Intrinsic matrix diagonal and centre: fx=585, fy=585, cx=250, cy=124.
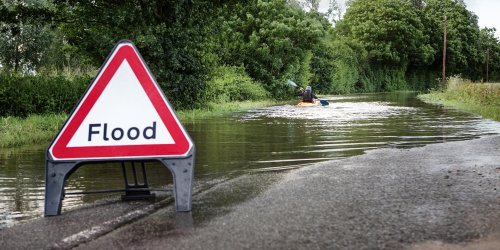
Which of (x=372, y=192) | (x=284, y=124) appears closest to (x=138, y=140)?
(x=372, y=192)

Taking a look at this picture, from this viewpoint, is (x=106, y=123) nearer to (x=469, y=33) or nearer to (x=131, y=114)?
(x=131, y=114)

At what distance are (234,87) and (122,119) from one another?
28301 millimetres

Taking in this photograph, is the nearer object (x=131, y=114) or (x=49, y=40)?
(x=131, y=114)

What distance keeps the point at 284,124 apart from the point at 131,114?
1230 cm

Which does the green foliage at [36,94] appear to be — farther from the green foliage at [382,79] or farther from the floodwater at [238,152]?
the green foliage at [382,79]

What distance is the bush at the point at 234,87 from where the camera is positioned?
31.0m

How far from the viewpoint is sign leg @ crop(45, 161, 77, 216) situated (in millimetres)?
4922

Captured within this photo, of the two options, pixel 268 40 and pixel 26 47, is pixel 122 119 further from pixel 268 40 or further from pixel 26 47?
pixel 26 47

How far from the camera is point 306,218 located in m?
4.54

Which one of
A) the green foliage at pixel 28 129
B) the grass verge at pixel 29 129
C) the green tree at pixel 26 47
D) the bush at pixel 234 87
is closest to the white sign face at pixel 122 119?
the grass verge at pixel 29 129

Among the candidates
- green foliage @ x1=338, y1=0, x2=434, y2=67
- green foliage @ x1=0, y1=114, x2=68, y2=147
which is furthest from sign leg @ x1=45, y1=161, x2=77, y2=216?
green foliage @ x1=338, y1=0, x2=434, y2=67

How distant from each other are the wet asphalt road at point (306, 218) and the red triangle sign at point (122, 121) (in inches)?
20.5

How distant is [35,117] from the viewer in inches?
564

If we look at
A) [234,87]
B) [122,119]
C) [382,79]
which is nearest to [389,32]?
[382,79]
